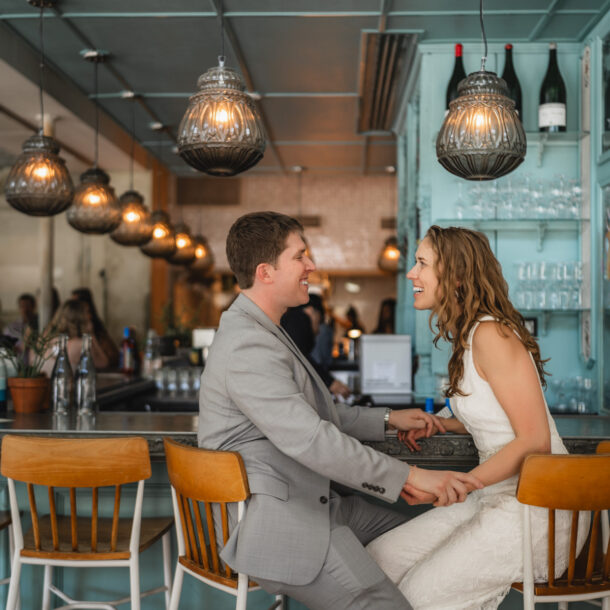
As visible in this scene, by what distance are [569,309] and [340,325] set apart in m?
7.05

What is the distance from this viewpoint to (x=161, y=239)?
6512 millimetres

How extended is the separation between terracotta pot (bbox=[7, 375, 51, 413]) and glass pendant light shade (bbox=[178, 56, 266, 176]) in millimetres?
1241

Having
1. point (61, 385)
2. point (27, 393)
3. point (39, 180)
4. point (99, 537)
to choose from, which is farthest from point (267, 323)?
point (39, 180)

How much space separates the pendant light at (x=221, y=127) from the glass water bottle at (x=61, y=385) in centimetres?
110

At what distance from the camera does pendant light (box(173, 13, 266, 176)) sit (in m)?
2.88

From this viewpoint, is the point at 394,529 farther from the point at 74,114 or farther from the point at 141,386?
the point at 74,114

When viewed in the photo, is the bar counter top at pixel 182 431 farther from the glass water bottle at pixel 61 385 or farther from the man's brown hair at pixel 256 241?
the man's brown hair at pixel 256 241

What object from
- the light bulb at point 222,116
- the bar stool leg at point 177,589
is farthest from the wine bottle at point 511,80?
the bar stool leg at point 177,589

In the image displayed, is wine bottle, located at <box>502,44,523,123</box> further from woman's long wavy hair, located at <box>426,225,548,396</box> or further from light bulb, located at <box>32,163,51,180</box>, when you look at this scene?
light bulb, located at <box>32,163,51,180</box>

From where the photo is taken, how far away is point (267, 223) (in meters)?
2.13

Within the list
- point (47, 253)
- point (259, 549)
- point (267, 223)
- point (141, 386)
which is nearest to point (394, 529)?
point (259, 549)

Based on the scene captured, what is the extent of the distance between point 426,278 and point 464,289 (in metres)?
0.12

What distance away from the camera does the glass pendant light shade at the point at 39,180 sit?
3781mm

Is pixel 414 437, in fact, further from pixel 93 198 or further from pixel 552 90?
pixel 93 198
